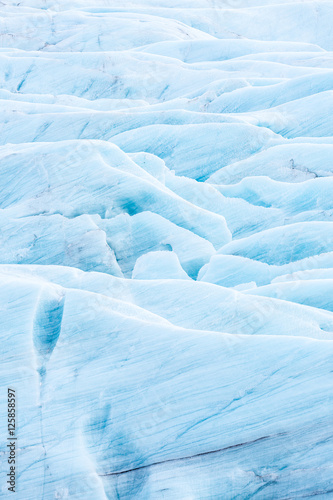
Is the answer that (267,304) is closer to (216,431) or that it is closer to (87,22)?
(216,431)

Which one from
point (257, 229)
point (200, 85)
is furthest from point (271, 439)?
point (200, 85)

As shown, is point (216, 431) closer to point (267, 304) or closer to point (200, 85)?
point (267, 304)

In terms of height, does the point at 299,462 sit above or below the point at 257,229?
above

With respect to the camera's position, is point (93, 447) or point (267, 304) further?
point (267, 304)

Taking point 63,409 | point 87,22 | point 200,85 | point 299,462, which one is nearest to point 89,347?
point 63,409

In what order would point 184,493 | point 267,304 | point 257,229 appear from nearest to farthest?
point 184,493 < point 267,304 < point 257,229

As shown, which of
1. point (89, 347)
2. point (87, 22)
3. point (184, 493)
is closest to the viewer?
point (184, 493)
